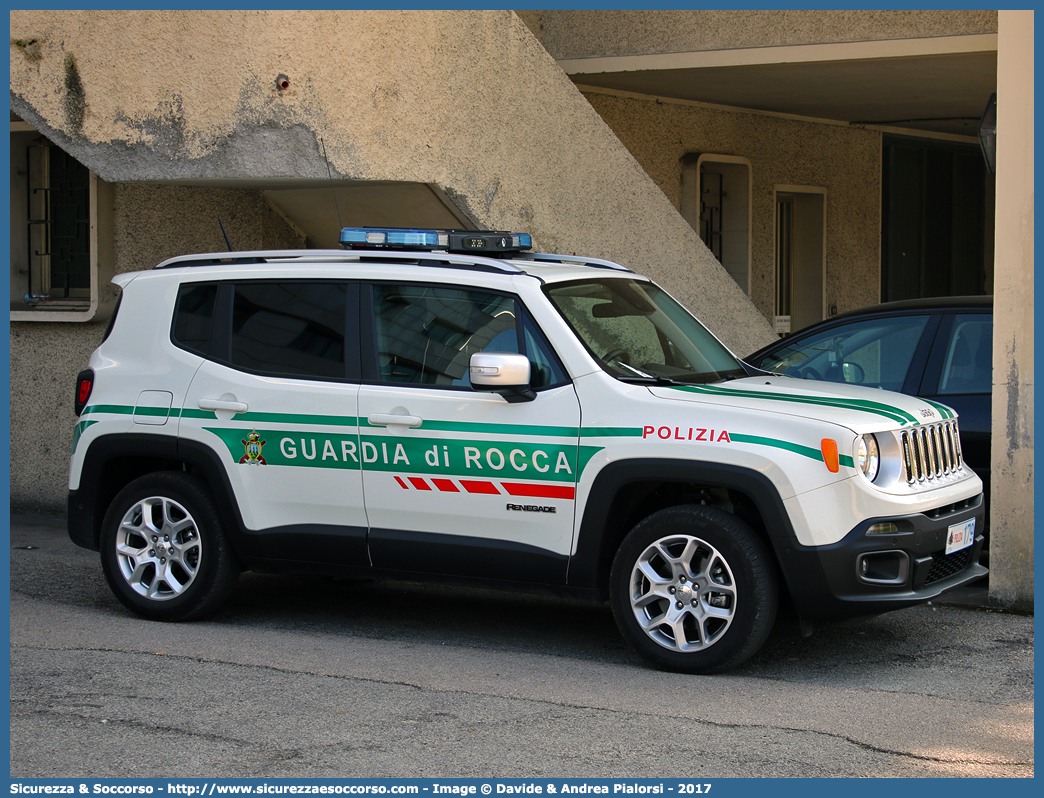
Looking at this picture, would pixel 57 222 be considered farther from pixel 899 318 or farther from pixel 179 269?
pixel 899 318

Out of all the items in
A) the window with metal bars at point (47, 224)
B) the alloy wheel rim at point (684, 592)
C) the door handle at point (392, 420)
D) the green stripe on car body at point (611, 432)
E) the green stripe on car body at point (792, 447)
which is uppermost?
the window with metal bars at point (47, 224)

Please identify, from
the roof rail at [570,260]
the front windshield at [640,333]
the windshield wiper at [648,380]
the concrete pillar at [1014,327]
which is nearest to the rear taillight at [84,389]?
the roof rail at [570,260]

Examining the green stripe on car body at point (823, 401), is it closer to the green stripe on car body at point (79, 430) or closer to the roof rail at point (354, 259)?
the roof rail at point (354, 259)

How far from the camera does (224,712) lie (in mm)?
4984

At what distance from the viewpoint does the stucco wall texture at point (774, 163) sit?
1205cm

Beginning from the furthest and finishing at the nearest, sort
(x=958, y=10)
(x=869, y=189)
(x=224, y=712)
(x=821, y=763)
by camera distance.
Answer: (x=869, y=189), (x=958, y=10), (x=224, y=712), (x=821, y=763)

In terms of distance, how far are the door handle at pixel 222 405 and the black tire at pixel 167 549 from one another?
431mm

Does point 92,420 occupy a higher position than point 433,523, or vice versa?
point 92,420

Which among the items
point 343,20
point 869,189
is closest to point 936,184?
point 869,189

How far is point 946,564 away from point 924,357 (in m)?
2.01

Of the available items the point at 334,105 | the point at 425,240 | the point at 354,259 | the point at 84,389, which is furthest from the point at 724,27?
the point at 84,389

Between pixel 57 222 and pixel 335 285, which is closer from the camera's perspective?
pixel 335 285

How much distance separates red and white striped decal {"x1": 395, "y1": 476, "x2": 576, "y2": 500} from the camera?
18.7ft

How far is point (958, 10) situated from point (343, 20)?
15.3ft
